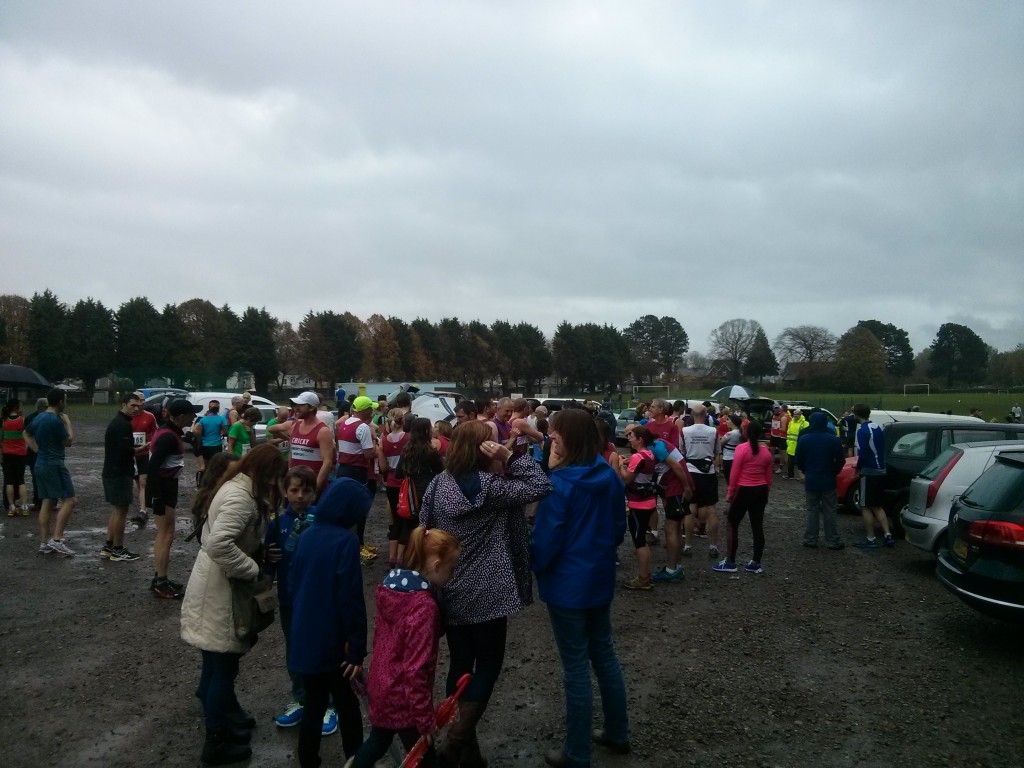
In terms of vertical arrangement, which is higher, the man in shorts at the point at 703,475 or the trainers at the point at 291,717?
the man in shorts at the point at 703,475

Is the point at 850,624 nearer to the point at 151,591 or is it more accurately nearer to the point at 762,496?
the point at 762,496

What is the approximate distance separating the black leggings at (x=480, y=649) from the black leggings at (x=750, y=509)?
475 centimetres

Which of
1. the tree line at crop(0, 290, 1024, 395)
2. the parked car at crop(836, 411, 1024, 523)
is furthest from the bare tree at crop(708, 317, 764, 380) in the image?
the parked car at crop(836, 411, 1024, 523)

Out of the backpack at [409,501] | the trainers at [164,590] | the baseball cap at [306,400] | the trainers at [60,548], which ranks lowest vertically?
the trainers at [60,548]

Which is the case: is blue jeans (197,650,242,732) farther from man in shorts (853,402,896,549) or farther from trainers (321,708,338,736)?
man in shorts (853,402,896,549)

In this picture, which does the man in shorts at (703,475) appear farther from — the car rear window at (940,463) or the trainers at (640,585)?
the car rear window at (940,463)

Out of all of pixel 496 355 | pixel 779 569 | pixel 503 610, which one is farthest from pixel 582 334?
pixel 503 610

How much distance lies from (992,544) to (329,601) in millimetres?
4962

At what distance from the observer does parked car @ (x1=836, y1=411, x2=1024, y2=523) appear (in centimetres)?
952

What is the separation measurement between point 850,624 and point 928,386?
6087cm

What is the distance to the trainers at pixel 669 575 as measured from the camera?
7.22m

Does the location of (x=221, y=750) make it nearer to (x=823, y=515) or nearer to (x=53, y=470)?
(x=53, y=470)

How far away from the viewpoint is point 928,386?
56.8m

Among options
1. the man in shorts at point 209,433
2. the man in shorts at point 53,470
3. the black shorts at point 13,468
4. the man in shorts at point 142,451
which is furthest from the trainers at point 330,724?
the black shorts at point 13,468
